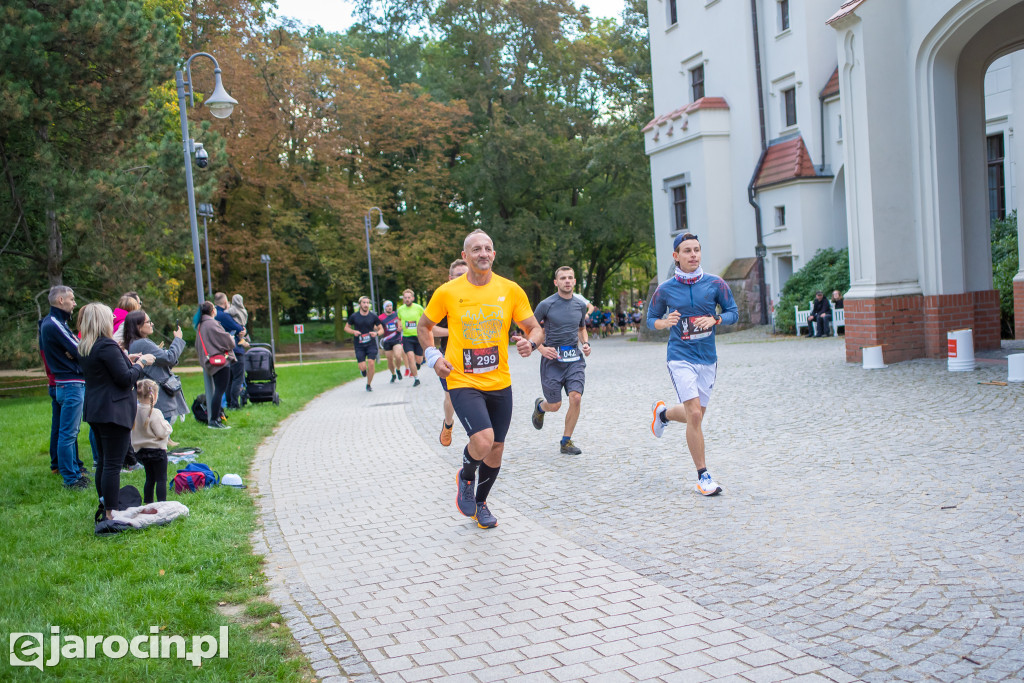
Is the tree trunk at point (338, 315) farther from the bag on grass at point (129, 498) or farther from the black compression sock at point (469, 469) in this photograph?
the black compression sock at point (469, 469)

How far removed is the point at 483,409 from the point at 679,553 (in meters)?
1.68

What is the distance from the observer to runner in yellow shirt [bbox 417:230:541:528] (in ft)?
19.9

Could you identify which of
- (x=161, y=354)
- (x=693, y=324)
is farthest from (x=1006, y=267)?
(x=161, y=354)

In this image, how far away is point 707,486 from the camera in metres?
6.79

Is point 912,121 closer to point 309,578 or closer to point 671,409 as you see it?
point 671,409

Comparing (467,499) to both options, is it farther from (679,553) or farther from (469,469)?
(679,553)

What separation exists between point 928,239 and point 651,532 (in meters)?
11.0

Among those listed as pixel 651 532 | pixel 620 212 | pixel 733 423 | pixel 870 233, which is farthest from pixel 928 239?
pixel 620 212

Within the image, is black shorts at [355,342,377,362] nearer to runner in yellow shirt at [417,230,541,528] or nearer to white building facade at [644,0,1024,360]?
white building facade at [644,0,1024,360]

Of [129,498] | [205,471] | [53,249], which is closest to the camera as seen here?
[129,498]

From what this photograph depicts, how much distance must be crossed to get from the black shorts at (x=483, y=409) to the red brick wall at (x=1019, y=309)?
14.5 m

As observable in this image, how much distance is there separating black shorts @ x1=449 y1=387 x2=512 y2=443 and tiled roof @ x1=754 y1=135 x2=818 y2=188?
81.4 ft

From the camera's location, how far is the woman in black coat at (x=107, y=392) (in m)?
6.36

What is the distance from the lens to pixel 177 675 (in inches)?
153
